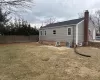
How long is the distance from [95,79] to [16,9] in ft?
33.3

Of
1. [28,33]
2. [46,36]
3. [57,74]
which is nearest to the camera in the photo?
[57,74]

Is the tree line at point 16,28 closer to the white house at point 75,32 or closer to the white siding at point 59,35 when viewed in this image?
the white siding at point 59,35

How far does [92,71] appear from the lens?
628 cm

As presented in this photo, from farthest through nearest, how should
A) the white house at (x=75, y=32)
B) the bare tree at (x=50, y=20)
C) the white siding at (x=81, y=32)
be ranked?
the bare tree at (x=50, y=20) → the white siding at (x=81, y=32) → the white house at (x=75, y=32)

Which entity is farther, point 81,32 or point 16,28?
point 16,28

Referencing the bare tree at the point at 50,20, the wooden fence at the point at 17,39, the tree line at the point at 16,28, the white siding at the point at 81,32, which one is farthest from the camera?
the bare tree at the point at 50,20

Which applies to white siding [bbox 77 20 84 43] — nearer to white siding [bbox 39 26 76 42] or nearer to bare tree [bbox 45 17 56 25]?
white siding [bbox 39 26 76 42]

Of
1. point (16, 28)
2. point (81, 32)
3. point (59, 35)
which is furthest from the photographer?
point (16, 28)

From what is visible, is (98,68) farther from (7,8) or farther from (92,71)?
(7,8)

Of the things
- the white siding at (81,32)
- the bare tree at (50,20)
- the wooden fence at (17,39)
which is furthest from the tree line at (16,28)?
the bare tree at (50,20)

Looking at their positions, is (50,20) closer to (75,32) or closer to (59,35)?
(59,35)

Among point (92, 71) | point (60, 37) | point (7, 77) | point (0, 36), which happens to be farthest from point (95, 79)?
point (0, 36)

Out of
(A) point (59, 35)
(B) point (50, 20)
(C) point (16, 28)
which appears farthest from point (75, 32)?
(B) point (50, 20)

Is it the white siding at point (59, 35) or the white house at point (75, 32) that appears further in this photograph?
the white siding at point (59, 35)
